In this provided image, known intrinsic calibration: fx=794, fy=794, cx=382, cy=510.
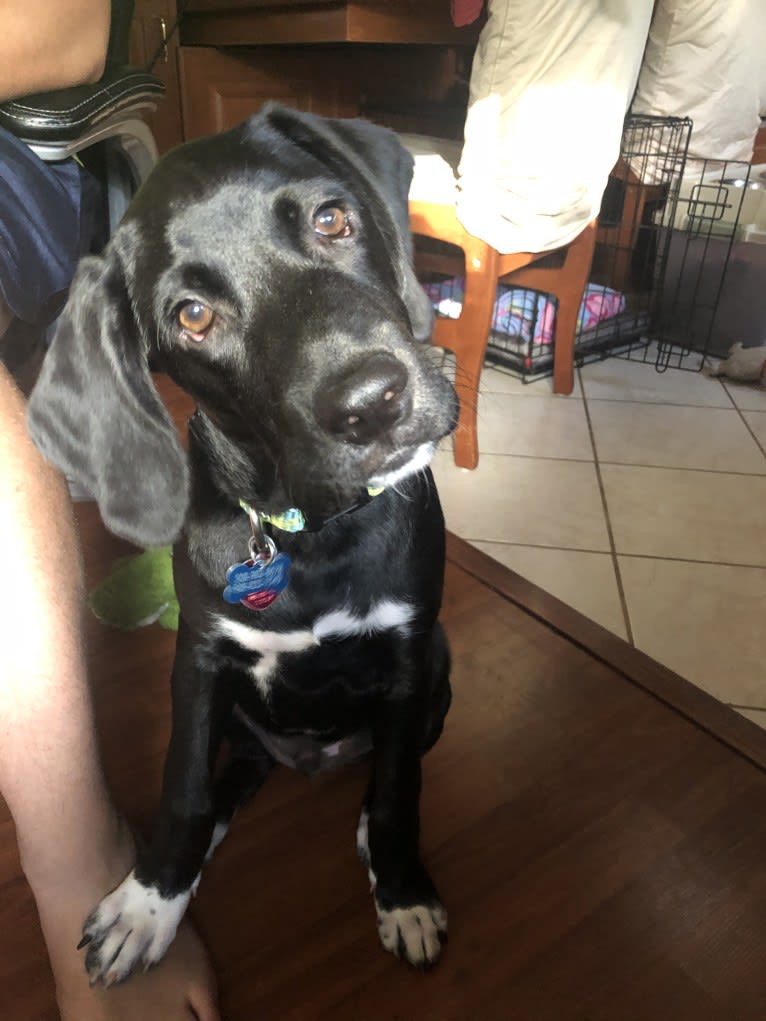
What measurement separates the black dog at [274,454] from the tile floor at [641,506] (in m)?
0.77

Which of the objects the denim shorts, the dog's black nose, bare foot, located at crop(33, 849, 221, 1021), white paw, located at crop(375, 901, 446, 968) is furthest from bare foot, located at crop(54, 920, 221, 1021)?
the denim shorts

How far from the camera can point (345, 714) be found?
100 cm

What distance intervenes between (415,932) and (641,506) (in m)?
1.38

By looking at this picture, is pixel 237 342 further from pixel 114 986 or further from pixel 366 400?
pixel 114 986

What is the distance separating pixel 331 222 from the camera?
84cm

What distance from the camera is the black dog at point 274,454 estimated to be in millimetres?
769

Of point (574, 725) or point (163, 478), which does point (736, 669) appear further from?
point (163, 478)

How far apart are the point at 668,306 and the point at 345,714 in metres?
2.55

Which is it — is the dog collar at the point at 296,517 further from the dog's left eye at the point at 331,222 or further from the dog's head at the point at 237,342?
the dog's left eye at the point at 331,222

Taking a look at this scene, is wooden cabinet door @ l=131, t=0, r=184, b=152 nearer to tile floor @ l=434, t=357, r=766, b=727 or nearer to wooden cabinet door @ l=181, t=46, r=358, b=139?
wooden cabinet door @ l=181, t=46, r=358, b=139

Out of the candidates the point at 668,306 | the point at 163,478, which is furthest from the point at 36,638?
the point at 668,306

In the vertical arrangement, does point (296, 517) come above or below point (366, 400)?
below

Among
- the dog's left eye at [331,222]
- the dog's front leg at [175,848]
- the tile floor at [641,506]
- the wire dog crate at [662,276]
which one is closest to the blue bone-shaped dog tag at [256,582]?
the dog's front leg at [175,848]

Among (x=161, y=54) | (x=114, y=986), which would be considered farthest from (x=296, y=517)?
(x=161, y=54)
